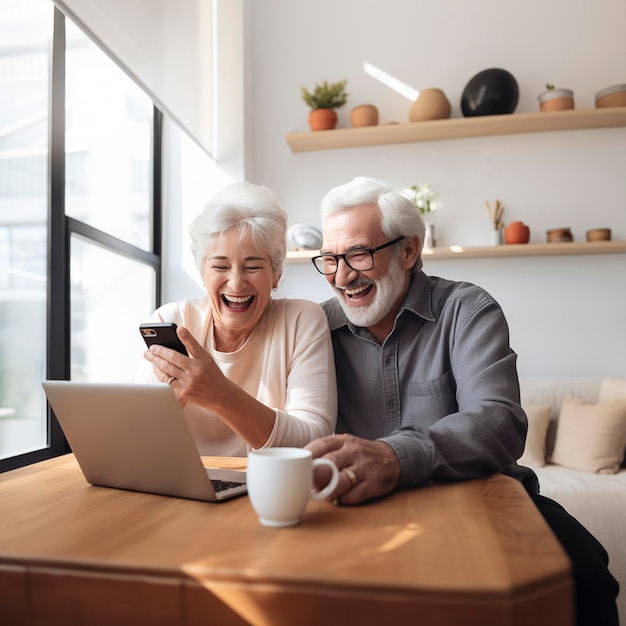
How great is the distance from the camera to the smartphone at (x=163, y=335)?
121 centimetres

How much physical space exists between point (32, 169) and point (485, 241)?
2.43 metres

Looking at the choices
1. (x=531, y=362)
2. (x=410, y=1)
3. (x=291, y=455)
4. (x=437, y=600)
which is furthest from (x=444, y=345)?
(x=410, y=1)

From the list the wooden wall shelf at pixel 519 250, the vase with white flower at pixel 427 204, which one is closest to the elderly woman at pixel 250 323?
the wooden wall shelf at pixel 519 250

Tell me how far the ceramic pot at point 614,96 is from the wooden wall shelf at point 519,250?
0.74m

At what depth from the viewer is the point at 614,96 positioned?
3277 millimetres

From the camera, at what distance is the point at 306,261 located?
3643 mm

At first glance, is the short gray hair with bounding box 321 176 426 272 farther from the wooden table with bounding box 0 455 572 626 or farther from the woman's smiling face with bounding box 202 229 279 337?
the wooden table with bounding box 0 455 572 626

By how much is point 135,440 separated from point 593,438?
7.61ft

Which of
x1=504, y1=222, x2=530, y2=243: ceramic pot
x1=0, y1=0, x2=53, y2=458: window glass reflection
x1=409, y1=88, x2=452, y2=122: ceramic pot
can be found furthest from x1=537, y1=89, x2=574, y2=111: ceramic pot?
x1=0, y1=0, x2=53, y2=458: window glass reflection

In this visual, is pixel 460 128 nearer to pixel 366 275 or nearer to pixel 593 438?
pixel 593 438

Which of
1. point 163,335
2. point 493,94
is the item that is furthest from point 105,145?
point 493,94

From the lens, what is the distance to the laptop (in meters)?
0.94

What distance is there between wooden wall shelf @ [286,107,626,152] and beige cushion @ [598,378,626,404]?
138cm

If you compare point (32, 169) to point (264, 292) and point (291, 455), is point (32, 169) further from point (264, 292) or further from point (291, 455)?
point (291, 455)
